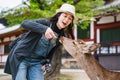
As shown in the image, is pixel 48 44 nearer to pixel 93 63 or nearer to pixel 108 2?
pixel 93 63

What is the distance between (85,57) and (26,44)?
994mm

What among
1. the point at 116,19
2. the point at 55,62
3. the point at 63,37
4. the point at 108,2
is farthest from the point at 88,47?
the point at 108,2

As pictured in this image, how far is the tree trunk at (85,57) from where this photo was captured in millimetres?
4559

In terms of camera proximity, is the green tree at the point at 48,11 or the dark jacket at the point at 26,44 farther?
the green tree at the point at 48,11

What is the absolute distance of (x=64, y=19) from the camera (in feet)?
13.1

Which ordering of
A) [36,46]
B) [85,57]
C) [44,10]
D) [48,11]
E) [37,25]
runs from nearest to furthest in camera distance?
[37,25] → [36,46] → [85,57] → [48,11] → [44,10]

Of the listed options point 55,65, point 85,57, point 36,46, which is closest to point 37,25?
point 36,46

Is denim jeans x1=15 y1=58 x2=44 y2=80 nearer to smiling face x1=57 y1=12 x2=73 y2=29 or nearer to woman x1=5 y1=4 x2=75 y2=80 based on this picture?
woman x1=5 y1=4 x2=75 y2=80

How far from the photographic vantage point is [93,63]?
5016 millimetres

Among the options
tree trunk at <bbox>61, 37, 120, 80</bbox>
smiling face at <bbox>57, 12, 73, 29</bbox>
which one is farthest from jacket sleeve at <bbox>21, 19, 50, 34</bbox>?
tree trunk at <bbox>61, 37, 120, 80</bbox>

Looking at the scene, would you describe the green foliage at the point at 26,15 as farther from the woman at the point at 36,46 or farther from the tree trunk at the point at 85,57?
the woman at the point at 36,46

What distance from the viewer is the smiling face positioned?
399 centimetres

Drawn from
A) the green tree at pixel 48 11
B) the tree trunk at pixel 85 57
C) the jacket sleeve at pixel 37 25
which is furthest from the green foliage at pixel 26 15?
the jacket sleeve at pixel 37 25

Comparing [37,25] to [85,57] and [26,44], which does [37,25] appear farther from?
[85,57]
